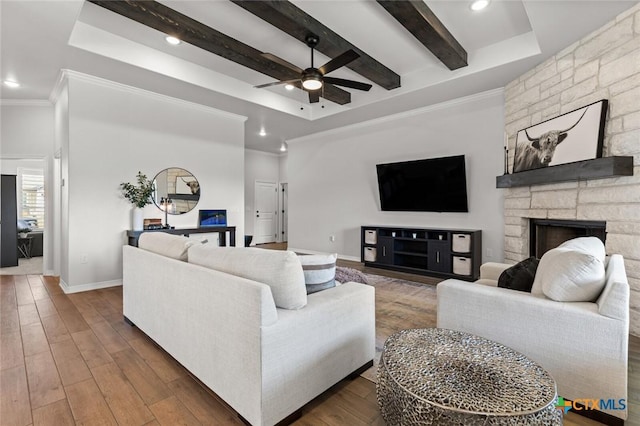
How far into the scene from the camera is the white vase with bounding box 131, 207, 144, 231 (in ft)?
14.4

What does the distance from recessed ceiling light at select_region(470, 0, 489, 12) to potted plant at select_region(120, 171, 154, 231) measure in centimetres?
457

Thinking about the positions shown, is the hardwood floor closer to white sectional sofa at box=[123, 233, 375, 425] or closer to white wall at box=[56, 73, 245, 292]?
white sectional sofa at box=[123, 233, 375, 425]

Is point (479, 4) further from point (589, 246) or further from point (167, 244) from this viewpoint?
point (167, 244)

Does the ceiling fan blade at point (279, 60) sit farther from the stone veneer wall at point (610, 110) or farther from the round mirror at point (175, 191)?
the stone veneer wall at point (610, 110)

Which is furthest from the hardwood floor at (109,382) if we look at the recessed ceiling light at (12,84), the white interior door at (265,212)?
the white interior door at (265,212)

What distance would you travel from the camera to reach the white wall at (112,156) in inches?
157

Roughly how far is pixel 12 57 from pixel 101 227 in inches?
86.1

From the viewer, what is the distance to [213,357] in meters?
1.72

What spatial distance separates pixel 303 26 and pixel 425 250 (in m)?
3.75

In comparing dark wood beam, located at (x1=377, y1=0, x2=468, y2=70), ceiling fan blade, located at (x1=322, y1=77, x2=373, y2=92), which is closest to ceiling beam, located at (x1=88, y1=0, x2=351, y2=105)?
ceiling fan blade, located at (x1=322, y1=77, x2=373, y2=92)

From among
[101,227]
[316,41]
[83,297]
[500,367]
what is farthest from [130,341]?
[316,41]

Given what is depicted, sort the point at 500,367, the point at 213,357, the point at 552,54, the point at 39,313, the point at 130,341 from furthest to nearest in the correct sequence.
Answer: the point at 552,54
the point at 39,313
the point at 130,341
the point at 213,357
the point at 500,367

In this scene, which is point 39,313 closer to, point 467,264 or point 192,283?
point 192,283

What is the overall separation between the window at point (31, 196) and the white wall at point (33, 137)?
307 cm
